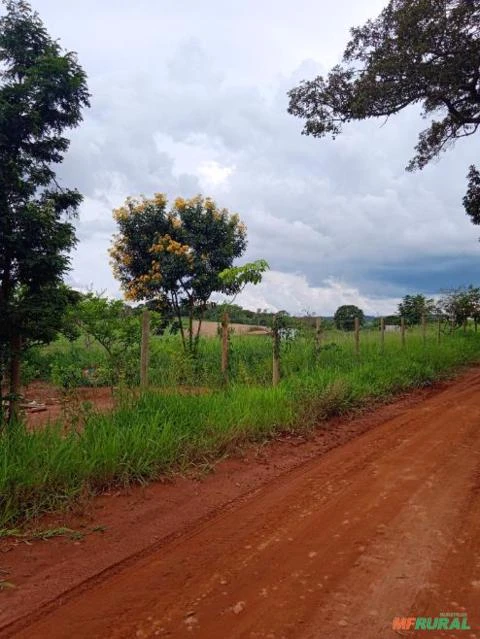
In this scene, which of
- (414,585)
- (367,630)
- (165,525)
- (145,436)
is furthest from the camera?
(145,436)

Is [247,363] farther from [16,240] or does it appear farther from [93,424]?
[16,240]

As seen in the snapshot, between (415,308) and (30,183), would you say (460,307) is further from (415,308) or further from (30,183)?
(30,183)

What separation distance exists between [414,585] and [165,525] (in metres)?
1.95

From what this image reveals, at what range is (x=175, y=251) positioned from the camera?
1309cm

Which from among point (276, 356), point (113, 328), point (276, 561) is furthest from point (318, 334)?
point (276, 561)

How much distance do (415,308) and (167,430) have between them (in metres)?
19.0

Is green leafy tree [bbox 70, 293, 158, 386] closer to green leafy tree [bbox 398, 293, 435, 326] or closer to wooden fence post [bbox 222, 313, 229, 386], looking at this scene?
wooden fence post [bbox 222, 313, 229, 386]

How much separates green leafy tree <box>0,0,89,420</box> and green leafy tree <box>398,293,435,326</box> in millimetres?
17547

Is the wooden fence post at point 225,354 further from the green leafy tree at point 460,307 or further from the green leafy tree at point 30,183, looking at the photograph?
the green leafy tree at point 460,307

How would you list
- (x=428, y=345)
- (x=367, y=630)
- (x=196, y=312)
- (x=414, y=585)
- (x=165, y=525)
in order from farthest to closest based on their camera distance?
1. (x=428, y=345)
2. (x=196, y=312)
3. (x=165, y=525)
4. (x=414, y=585)
5. (x=367, y=630)

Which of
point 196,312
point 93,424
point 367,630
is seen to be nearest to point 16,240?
point 93,424

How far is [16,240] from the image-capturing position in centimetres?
511

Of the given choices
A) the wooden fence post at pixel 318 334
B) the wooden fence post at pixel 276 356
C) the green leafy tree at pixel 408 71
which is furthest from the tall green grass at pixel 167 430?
the green leafy tree at pixel 408 71

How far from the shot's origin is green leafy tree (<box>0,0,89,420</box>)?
5.14m
